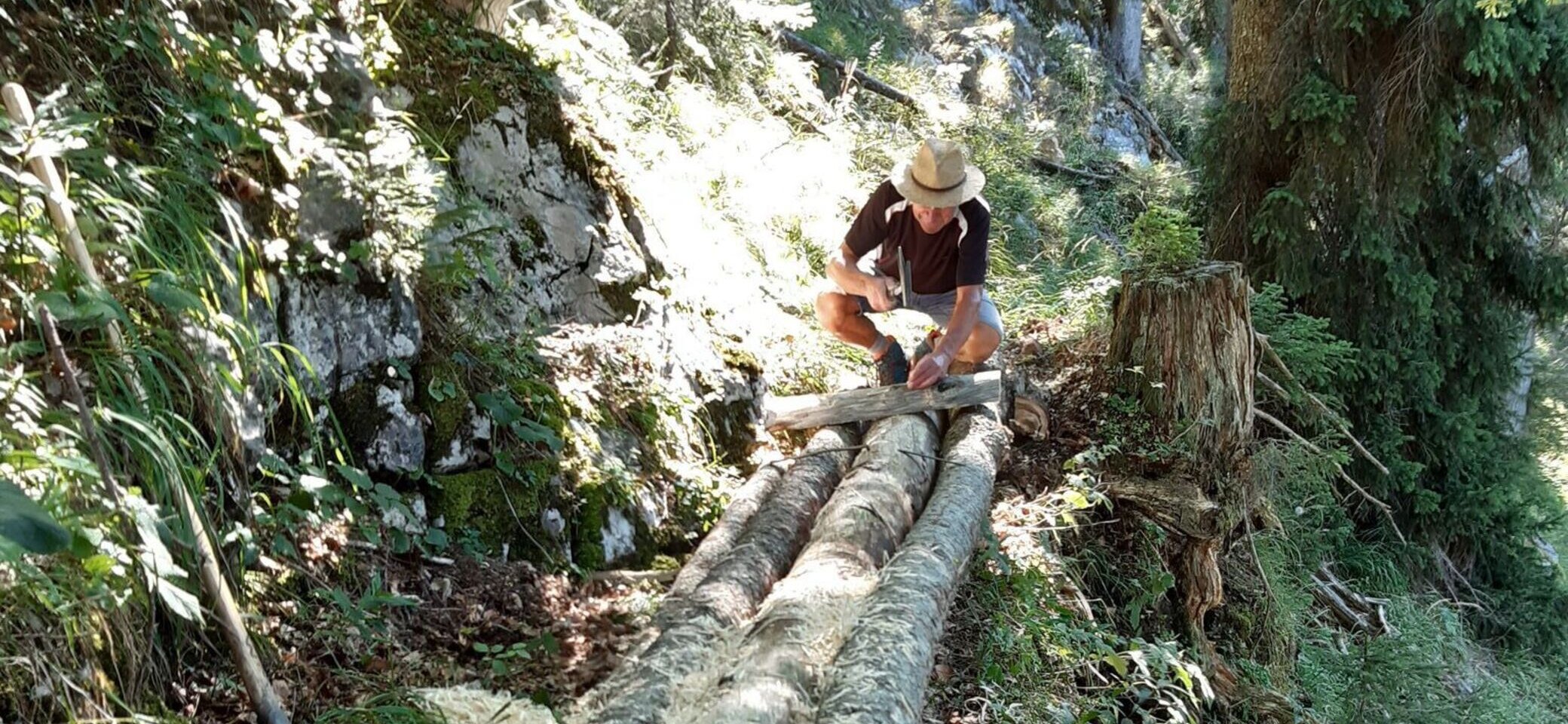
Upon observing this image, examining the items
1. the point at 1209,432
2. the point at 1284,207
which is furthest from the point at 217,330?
the point at 1284,207

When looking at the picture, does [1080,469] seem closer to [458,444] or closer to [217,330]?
[458,444]

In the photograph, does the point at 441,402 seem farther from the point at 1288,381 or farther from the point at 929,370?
the point at 1288,381

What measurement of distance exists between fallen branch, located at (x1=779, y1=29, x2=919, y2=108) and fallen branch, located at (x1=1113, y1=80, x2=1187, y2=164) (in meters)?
4.21

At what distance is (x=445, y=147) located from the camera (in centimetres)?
419

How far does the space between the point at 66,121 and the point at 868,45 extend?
976cm

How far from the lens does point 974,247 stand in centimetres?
453

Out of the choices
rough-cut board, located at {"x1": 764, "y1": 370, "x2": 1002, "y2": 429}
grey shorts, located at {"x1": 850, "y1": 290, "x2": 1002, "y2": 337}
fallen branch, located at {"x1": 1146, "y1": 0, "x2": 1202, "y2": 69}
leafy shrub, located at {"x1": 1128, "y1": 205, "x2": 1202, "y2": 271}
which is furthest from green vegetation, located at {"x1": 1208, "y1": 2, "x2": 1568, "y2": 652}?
fallen branch, located at {"x1": 1146, "y1": 0, "x2": 1202, "y2": 69}

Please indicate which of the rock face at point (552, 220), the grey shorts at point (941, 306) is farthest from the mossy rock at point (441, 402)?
the grey shorts at point (941, 306)

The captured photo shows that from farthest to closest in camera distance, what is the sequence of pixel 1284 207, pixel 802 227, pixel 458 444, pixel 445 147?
1. pixel 802 227
2. pixel 1284 207
3. pixel 445 147
4. pixel 458 444

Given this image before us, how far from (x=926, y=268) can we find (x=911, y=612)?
2311mm

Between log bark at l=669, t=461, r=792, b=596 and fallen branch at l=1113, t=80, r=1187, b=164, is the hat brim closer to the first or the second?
log bark at l=669, t=461, r=792, b=596

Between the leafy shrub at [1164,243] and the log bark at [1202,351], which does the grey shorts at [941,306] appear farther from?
the leafy shrub at [1164,243]

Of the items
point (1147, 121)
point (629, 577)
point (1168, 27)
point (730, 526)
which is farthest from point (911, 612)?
point (1168, 27)

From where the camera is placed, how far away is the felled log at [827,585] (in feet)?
8.41
